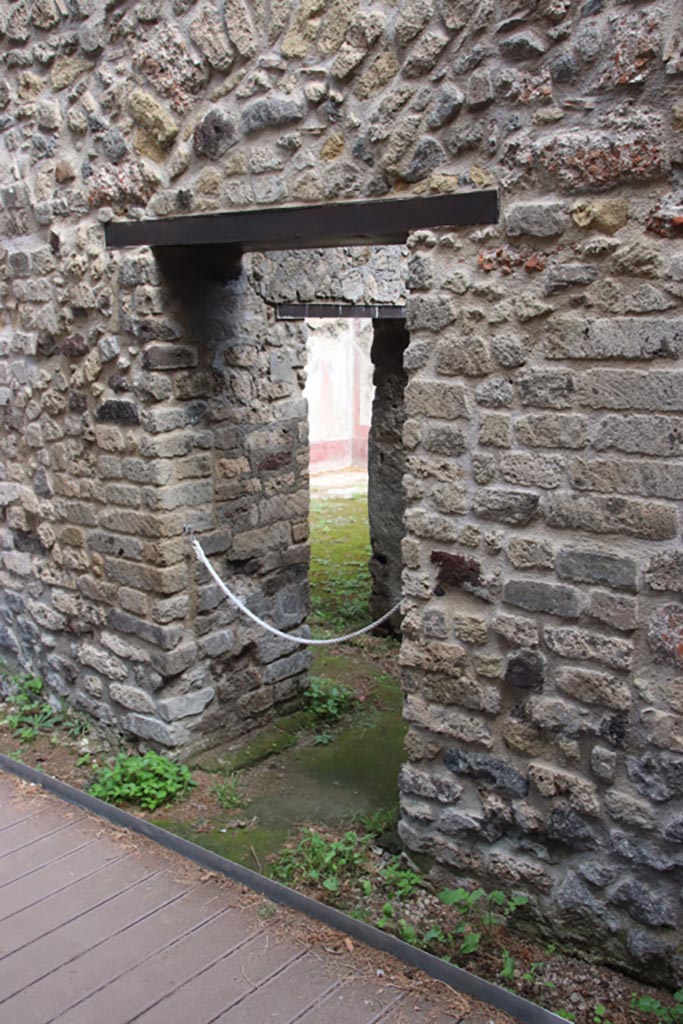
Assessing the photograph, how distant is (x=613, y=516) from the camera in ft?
9.13

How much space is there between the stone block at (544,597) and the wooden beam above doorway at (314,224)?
1.17m

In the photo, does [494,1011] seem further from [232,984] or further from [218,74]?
[218,74]

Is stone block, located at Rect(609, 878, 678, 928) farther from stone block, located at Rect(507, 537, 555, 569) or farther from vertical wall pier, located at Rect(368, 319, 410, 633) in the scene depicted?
vertical wall pier, located at Rect(368, 319, 410, 633)

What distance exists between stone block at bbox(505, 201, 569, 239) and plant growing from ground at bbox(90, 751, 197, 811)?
2794mm

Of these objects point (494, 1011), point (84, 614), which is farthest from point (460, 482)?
point (84, 614)

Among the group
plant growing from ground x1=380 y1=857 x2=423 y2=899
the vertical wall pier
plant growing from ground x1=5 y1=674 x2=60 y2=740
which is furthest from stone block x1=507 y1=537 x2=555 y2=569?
the vertical wall pier

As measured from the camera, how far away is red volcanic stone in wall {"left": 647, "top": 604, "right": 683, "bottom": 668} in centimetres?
271

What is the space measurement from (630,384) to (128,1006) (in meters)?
2.51

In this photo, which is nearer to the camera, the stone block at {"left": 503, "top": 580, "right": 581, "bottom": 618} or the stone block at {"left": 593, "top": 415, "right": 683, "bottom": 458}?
the stone block at {"left": 593, "top": 415, "right": 683, "bottom": 458}

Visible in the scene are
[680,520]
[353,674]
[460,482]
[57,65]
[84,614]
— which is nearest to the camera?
[680,520]

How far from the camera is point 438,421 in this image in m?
3.13

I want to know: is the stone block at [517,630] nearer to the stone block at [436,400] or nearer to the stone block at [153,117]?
the stone block at [436,400]

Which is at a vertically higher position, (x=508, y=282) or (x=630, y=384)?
(x=508, y=282)

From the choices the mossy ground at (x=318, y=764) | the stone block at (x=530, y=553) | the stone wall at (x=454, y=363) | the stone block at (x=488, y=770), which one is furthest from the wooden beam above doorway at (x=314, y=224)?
the mossy ground at (x=318, y=764)
